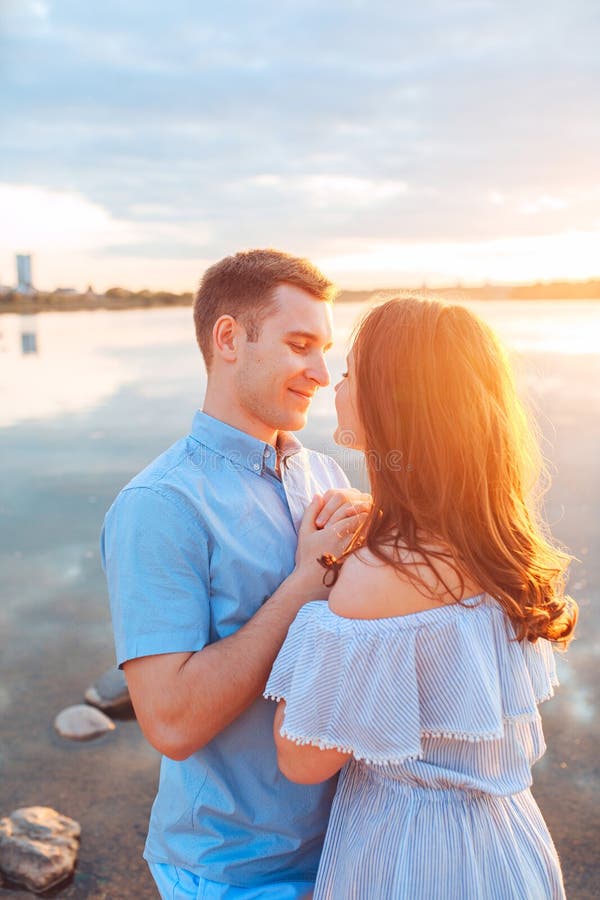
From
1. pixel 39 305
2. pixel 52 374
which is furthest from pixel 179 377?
pixel 39 305

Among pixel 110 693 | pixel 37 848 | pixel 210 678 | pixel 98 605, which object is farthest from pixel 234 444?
pixel 98 605

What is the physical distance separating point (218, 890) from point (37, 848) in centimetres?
270

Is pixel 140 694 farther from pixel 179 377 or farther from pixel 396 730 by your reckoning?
pixel 179 377

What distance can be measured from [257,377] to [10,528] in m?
9.01

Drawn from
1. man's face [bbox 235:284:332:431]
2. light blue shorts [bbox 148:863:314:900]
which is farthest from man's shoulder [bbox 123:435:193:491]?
light blue shorts [bbox 148:863:314:900]

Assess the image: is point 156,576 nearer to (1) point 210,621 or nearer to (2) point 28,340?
(1) point 210,621

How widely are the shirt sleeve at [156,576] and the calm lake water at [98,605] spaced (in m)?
1.10

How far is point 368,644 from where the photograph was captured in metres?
1.92

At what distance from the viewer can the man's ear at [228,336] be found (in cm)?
281

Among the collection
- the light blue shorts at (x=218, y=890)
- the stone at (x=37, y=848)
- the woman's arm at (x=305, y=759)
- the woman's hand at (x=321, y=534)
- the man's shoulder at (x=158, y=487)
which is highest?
the man's shoulder at (x=158, y=487)

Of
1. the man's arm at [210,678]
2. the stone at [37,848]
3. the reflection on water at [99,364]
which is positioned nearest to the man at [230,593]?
the man's arm at [210,678]

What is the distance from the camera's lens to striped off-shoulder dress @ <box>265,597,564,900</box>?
6.40 ft

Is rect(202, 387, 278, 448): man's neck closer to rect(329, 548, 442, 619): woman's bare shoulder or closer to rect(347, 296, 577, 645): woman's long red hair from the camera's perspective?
rect(347, 296, 577, 645): woman's long red hair

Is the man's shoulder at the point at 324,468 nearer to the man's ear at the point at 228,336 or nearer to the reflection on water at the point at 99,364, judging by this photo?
the man's ear at the point at 228,336
